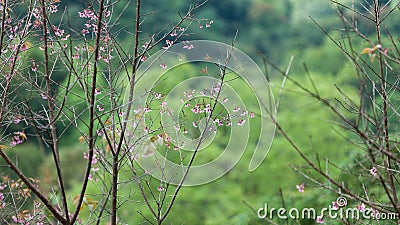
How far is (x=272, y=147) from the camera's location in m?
15.1

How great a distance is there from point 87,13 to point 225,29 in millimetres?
22028

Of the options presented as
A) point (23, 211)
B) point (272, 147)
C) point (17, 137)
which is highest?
point (272, 147)

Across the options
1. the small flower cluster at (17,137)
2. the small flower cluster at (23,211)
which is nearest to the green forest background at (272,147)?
the small flower cluster at (23,211)

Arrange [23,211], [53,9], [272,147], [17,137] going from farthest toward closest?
[272,147]
[17,137]
[23,211]
[53,9]

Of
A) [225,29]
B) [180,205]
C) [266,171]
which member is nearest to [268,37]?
[225,29]

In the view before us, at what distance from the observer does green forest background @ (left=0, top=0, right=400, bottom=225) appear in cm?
977

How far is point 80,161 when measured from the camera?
48.3 feet

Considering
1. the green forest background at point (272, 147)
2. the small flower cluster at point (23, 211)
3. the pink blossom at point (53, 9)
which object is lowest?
the small flower cluster at point (23, 211)

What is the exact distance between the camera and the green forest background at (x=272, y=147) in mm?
9766

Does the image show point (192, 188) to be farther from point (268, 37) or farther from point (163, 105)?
point (268, 37)

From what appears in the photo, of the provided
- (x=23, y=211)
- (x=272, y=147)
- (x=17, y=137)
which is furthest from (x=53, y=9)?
(x=272, y=147)

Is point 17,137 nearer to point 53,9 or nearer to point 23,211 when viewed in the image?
point 23,211

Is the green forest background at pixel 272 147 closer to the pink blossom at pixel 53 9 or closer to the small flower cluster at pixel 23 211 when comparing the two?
the small flower cluster at pixel 23 211

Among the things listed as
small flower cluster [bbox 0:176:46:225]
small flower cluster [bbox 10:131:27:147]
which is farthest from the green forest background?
small flower cluster [bbox 10:131:27:147]
